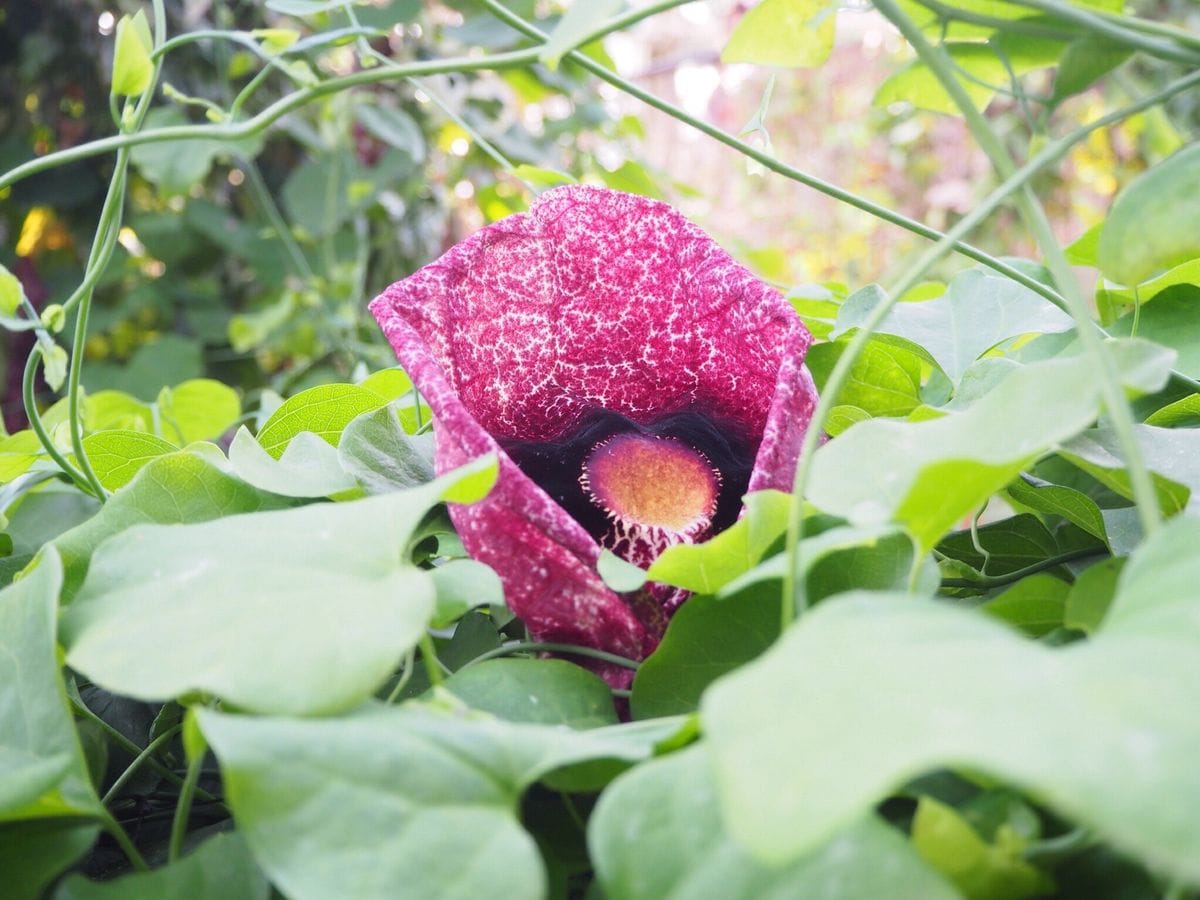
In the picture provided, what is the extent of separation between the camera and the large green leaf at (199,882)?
221mm

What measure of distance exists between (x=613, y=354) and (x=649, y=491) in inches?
2.2

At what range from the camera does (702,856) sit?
7.1 inches

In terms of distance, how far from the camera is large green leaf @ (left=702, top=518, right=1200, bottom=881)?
139 mm

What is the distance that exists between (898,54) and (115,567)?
324 cm


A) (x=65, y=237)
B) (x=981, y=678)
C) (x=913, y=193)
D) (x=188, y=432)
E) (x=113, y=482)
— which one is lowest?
(x=913, y=193)

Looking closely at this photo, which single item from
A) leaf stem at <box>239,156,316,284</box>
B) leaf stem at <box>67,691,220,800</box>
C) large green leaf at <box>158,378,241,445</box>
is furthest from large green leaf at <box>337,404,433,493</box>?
leaf stem at <box>239,156,316,284</box>

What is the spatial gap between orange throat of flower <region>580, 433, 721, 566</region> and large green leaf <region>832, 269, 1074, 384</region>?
0.26ft

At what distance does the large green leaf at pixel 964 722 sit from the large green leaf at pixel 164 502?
8.5 inches

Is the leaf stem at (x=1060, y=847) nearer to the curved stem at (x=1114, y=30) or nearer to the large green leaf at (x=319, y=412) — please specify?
the curved stem at (x=1114, y=30)

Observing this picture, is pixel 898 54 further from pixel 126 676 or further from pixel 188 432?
pixel 126 676

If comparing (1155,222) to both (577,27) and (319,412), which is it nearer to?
(577,27)

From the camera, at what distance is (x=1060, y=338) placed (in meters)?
0.40

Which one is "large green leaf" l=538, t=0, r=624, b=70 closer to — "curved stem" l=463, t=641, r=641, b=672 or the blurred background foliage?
"curved stem" l=463, t=641, r=641, b=672

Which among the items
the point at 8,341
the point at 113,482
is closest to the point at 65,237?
the point at 8,341
